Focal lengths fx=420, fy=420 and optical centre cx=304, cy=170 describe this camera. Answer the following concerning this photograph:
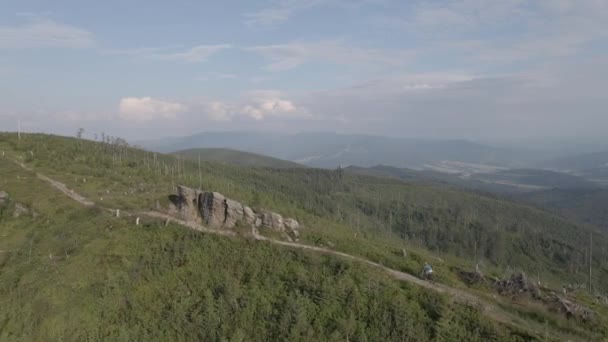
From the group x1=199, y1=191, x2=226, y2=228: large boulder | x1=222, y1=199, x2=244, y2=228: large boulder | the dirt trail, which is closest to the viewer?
the dirt trail

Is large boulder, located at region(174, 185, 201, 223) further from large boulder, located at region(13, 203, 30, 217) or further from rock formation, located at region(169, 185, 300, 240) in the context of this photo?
large boulder, located at region(13, 203, 30, 217)

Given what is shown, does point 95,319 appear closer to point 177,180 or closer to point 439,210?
point 177,180

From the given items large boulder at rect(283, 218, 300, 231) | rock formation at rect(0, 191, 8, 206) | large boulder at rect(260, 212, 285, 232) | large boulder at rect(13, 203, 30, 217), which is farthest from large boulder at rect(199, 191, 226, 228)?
rock formation at rect(0, 191, 8, 206)

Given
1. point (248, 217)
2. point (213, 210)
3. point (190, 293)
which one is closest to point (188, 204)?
point (213, 210)

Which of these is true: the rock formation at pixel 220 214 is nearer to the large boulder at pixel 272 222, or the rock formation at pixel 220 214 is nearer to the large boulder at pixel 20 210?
the large boulder at pixel 272 222

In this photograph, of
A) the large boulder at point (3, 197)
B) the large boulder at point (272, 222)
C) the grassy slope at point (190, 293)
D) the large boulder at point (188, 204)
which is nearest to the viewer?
the grassy slope at point (190, 293)

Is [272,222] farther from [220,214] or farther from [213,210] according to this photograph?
[213,210]

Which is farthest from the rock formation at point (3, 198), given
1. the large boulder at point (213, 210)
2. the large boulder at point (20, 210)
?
the large boulder at point (213, 210)

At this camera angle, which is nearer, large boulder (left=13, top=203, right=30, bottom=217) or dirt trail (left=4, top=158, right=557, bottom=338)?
dirt trail (left=4, top=158, right=557, bottom=338)
